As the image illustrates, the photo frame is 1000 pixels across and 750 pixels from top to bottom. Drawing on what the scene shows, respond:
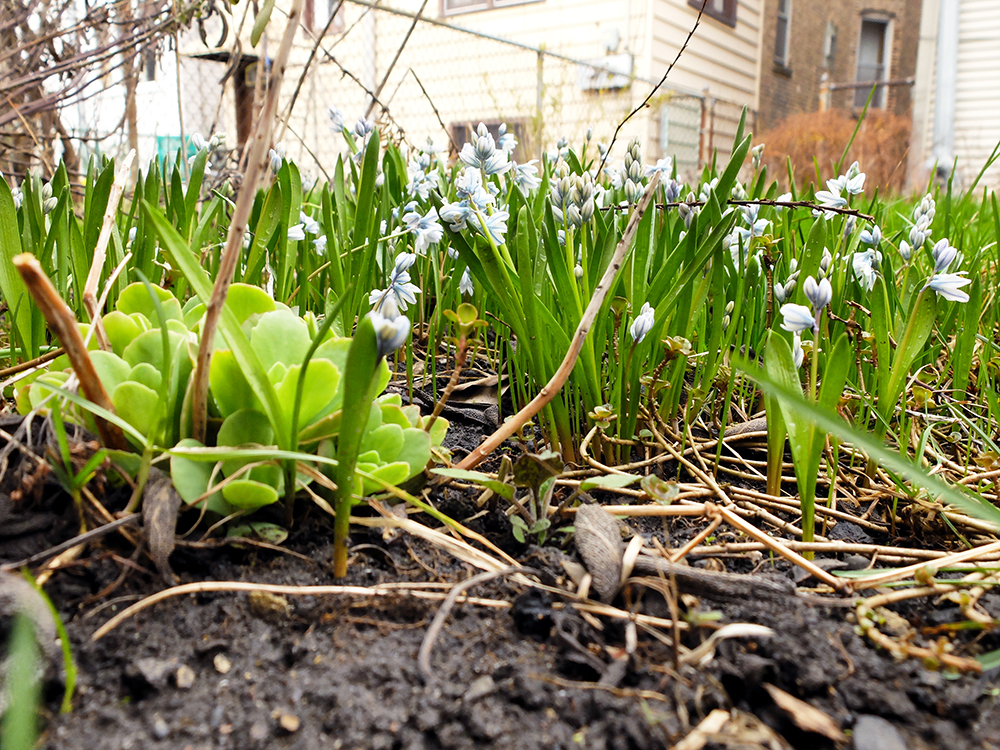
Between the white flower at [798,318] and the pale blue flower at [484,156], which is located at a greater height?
the pale blue flower at [484,156]

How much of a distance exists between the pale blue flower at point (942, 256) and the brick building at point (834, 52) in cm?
1591

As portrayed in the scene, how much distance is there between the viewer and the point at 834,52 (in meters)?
19.1

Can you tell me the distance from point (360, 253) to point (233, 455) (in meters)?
0.92

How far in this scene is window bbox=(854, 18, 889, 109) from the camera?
20.9 meters

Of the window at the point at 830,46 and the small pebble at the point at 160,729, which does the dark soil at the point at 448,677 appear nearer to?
the small pebble at the point at 160,729

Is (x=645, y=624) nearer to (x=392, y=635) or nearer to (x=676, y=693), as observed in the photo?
(x=676, y=693)

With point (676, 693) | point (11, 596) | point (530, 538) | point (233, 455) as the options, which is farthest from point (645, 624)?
point (11, 596)

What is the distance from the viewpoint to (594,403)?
4.51 ft

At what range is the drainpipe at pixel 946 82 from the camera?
1241 cm

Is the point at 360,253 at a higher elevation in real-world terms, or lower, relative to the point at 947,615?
higher

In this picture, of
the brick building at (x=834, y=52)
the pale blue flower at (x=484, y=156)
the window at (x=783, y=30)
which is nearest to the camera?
the pale blue flower at (x=484, y=156)

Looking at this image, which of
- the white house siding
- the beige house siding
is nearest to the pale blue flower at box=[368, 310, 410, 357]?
the beige house siding

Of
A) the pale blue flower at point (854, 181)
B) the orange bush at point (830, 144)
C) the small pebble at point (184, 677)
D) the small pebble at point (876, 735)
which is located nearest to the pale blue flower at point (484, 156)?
the pale blue flower at point (854, 181)

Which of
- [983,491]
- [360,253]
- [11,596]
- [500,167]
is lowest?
[983,491]
